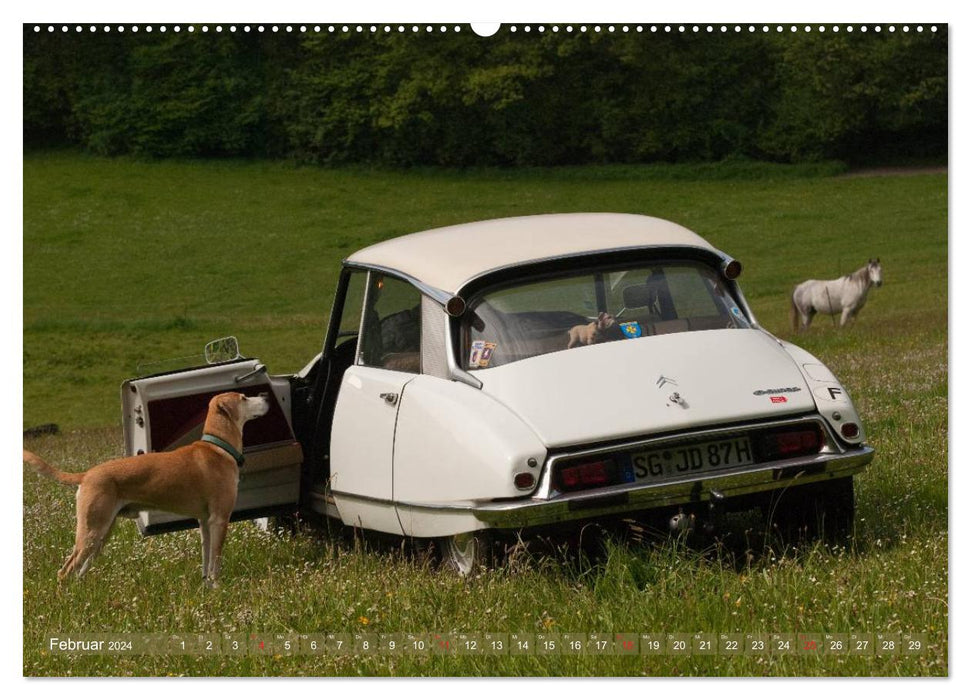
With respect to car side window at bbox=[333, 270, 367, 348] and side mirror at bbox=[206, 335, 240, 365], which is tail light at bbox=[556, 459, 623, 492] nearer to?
car side window at bbox=[333, 270, 367, 348]

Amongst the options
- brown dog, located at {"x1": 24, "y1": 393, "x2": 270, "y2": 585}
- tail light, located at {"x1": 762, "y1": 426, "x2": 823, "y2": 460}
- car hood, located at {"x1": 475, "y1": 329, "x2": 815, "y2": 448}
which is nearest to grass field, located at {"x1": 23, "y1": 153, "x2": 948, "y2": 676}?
brown dog, located at {"x1": 24, "y1": 393, "x2": 270, "y2": 585}

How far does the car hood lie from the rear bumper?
0.26 meters

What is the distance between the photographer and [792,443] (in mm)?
7641

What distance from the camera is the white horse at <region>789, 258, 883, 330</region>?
2194 cm

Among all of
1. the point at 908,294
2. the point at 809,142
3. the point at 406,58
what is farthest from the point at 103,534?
the point at 908,294

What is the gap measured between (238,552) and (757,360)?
11.7ft

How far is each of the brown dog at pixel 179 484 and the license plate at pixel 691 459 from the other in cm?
248

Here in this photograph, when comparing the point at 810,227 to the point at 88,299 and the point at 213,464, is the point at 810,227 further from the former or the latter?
the point at 213,464

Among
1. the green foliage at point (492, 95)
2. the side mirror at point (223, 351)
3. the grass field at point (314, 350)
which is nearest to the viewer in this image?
the grass field at point (314, 350)

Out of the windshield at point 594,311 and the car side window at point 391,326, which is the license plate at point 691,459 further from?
the car side window at point 391,326

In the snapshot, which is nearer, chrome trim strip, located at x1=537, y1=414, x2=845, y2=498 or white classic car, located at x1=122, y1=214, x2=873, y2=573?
chrome trim strip, located at x1=537, y1=414, x2=845, y2=498

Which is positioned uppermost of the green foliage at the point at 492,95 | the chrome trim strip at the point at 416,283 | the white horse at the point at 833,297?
the green foliage at the point at 492,95

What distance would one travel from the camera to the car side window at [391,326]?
27.4 ft

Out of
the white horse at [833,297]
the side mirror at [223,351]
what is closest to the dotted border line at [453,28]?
the side mirror at [223,351]
